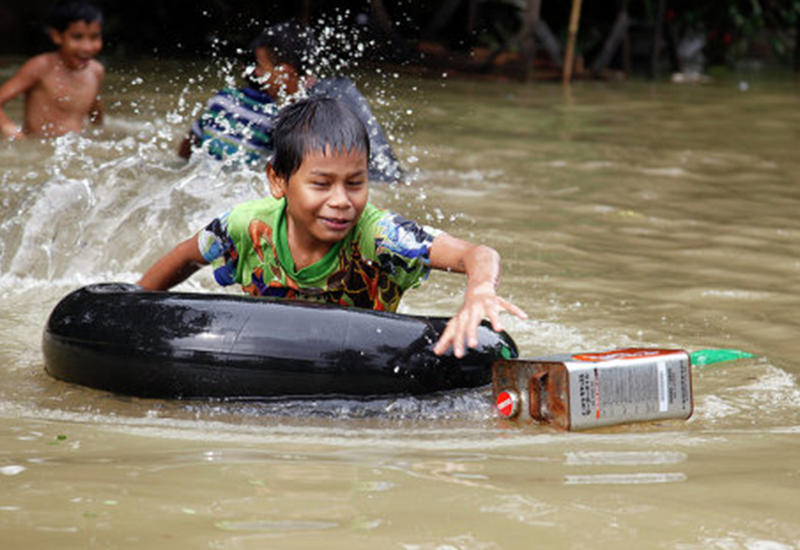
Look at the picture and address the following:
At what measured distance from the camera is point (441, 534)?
2.41m

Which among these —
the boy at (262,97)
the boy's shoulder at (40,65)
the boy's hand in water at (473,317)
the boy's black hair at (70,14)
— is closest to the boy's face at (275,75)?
the boy at (262,97)

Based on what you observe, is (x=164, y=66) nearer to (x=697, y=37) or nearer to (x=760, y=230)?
(x=760, y=230)

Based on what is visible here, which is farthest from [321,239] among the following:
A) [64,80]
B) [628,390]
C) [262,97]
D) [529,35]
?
[529,35]

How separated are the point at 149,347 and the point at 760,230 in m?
4.15

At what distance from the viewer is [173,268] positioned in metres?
4.39

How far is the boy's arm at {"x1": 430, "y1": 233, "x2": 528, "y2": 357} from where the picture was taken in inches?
130

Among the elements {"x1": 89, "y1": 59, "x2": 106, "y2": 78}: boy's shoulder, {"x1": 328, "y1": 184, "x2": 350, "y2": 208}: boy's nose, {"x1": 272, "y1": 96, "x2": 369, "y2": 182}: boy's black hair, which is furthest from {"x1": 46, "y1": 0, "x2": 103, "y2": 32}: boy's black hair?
{"x1": 328, "y1": 184, "x2": 350, "y2": 208}: boy's nose

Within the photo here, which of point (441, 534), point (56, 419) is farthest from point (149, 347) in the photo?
point (441, 534)

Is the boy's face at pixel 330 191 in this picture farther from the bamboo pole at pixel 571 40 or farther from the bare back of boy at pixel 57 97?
the bamboo pole at pixel 571 40

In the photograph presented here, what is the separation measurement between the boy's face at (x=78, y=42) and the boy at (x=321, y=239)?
16.1ft

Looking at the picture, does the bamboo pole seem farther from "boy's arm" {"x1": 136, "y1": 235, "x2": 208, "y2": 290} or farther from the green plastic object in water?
"boy's arm" {"x1": 136, "y1": 235, "x2": 208, "y2": 290}

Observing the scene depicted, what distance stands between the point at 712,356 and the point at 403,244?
1.32m

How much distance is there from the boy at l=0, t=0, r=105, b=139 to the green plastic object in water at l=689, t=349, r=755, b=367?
578cm

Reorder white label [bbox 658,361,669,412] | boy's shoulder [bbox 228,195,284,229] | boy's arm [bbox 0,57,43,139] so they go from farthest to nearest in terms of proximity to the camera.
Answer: boy's arm [bbox 0,57,43,139], boy's shoulder [bbox 228,195,284,229], white label [bbox 658,361,669,412]
